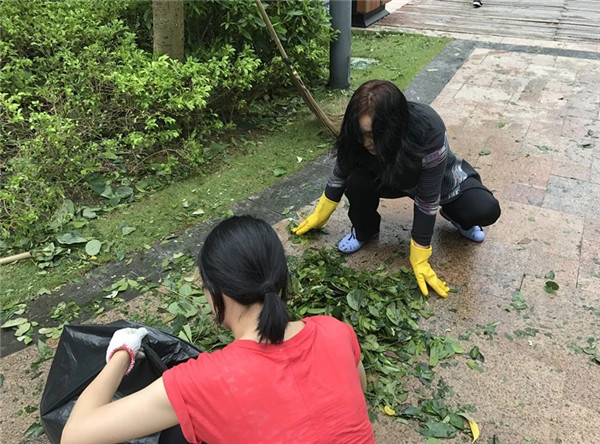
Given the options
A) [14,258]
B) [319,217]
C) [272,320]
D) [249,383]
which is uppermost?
[272,320]

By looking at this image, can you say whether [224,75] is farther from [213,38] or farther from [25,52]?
[25,52]

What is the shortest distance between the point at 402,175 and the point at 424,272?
22.4 inches

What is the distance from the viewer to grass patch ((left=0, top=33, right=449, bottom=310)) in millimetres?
2764

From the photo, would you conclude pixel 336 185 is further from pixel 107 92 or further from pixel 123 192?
pixel 107 92

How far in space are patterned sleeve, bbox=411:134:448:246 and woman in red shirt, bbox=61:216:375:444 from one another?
1.34 meters

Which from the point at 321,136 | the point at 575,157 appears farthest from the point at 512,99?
the point at 321,136

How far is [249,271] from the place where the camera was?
1270 millimetres

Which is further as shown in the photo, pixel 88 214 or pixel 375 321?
pixel 88 214

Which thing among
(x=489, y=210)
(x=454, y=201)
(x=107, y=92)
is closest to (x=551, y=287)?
(x=489, y=210)

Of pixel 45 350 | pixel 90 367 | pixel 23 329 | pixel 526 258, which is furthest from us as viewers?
pixel 526 258

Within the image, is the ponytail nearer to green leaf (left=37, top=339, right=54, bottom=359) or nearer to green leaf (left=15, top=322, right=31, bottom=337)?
green leaf (left=37, top=339, right=54, bottom=359)

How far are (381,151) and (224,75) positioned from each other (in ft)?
7.18

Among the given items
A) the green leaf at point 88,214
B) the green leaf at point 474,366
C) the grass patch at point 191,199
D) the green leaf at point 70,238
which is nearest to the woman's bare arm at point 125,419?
the green leaf at point 474,366

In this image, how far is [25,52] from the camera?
4.31 m
